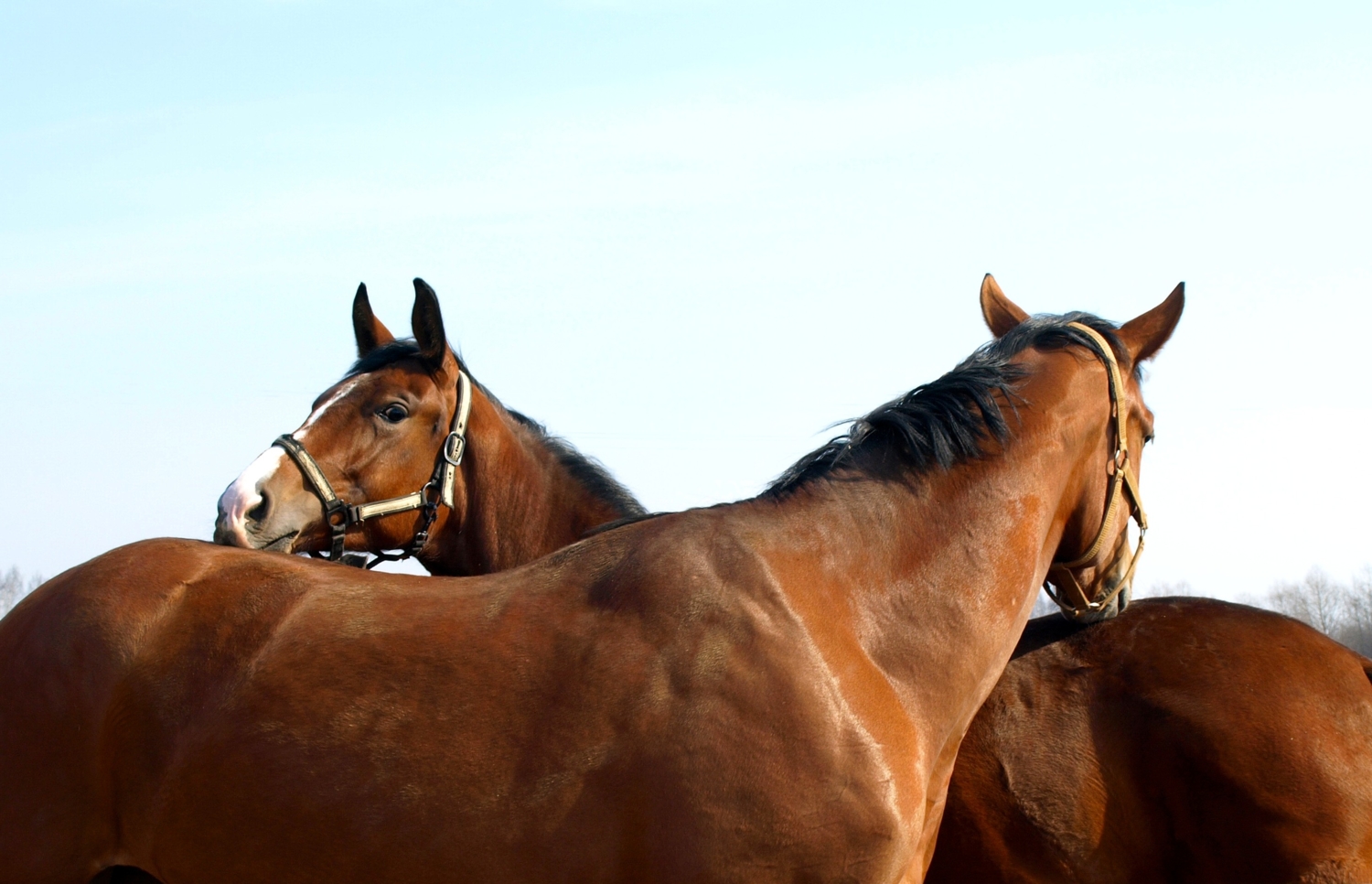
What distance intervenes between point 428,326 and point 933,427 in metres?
2.46

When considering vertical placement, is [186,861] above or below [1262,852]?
above

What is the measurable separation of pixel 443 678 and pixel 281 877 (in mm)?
638

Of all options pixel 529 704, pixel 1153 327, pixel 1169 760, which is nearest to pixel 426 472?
pixel 529 704

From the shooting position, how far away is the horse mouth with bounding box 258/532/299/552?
15.3 feet

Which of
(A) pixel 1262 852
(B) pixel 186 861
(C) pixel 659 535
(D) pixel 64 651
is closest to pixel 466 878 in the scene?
(B) pixel 186 861

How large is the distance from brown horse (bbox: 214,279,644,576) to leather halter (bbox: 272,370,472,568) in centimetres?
1

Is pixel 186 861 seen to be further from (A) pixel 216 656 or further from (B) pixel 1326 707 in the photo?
(B) pixel 1326 707

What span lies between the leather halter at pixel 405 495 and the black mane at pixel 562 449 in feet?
0.85

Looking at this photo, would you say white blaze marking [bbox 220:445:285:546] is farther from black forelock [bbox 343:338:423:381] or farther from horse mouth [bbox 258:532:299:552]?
black forelock [bbox 343:338:423:381]

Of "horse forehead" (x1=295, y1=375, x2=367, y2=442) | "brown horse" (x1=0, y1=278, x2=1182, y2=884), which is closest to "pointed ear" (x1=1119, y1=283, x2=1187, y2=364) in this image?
"brown horse" (x1=0, y1=278, x2=1182, y2=884)

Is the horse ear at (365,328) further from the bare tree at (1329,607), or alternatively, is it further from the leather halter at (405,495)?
the bare tree at (1329,607)

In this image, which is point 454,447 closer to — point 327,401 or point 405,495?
point 405,495

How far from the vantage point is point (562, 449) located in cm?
567

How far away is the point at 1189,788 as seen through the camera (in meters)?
4.31
